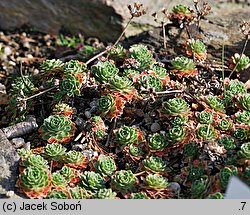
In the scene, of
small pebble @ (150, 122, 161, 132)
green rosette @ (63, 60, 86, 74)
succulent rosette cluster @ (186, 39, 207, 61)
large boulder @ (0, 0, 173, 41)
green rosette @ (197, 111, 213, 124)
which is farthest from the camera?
large boulder @ (0, 0, 173, 41)

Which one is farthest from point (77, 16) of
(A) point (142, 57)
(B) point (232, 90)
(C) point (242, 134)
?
(C) point (242, 134)

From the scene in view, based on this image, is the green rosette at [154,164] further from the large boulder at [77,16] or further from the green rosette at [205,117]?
the large boulder at [77,16]

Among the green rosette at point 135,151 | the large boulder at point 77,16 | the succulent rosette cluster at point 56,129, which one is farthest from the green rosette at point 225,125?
the large boulder at point 77,16

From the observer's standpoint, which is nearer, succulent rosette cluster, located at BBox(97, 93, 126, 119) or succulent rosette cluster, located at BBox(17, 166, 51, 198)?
A: succulent rosette cluster, located at BBox(17, 166, 51, 198)

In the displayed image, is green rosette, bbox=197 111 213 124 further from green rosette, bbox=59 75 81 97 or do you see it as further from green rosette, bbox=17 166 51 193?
green rosette, bbox=17 166 51 193

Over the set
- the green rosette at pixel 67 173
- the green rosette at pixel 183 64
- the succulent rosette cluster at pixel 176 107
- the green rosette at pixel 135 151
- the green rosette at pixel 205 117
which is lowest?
the green rosette at pixel 67 173

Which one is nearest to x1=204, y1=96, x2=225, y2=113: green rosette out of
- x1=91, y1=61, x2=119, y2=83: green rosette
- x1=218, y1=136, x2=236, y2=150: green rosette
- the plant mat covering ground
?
the plant mat covering ground
